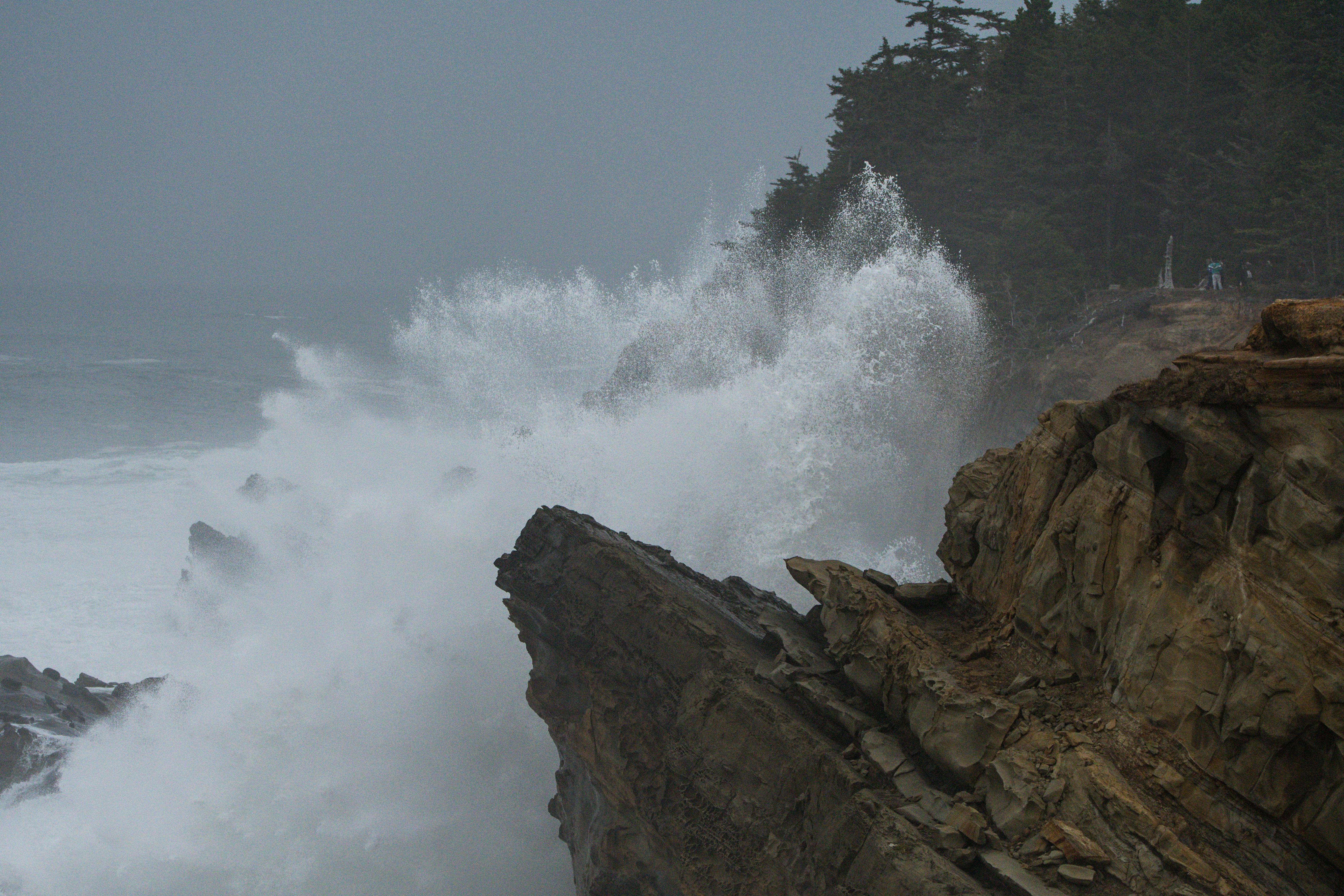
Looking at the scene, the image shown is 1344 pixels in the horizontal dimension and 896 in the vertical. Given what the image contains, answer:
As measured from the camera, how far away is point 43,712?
1969 centimetres

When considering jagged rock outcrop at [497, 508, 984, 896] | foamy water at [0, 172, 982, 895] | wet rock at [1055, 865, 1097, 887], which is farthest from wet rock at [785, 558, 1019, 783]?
foamy water at [0, 172, 982, 895]

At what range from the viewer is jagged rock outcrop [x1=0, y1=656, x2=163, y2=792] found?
17.9 metres

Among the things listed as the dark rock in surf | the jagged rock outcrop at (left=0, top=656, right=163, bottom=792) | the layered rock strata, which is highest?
the dark rock in surf

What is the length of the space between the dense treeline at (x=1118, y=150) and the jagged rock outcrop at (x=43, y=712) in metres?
26.9

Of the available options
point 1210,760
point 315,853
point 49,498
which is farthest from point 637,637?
point 49,498

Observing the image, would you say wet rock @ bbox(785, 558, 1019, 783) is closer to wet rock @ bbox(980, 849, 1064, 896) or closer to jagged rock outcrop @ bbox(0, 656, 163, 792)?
wet rock @ bbox(980, 849, 1064, 896)

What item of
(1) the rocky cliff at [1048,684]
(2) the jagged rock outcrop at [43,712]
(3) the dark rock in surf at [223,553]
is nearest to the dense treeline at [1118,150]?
(1) the rocky cliff at [1048,684]

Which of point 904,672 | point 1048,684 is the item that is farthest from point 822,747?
point 1048,684

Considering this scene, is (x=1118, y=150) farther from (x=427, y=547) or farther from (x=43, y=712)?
(x=43, y=712)

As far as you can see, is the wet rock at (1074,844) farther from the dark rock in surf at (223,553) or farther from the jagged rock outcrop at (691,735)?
the dark rock in surf at (223,553)

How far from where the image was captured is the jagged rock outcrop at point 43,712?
17859mm

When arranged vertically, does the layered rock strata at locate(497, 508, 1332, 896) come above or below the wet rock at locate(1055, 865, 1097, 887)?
above

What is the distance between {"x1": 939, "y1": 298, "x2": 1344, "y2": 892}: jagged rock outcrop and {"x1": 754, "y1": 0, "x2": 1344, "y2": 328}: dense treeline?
1956 cm

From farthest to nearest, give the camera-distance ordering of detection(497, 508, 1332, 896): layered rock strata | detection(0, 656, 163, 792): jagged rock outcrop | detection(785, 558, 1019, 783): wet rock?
detection(0, 656, 163, 792): jagged rock outcrop < detection(785, 558, 1019, 783): wet rock < detection(497, 508, 1332, 896): layered rock strata
